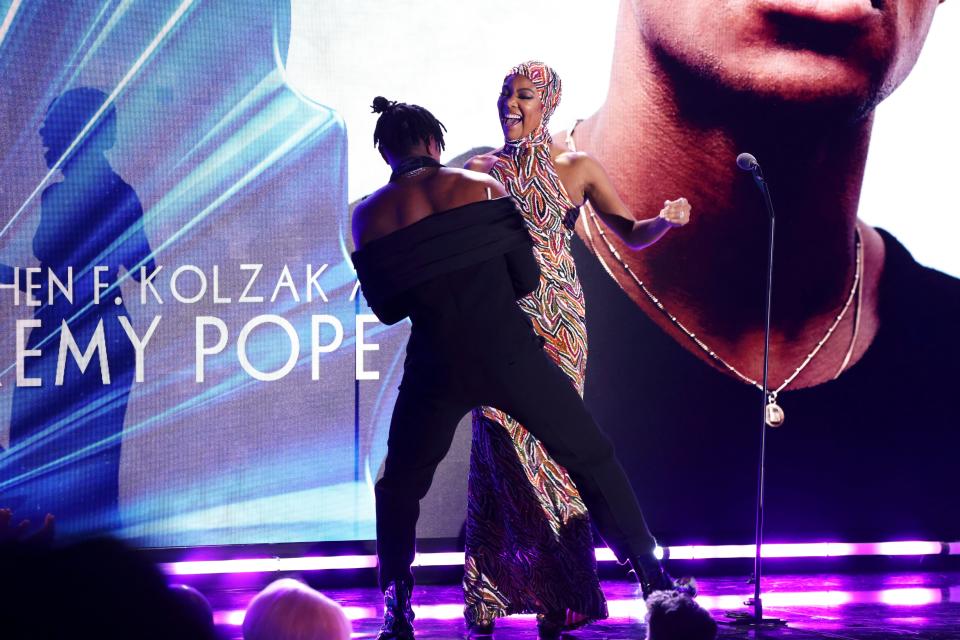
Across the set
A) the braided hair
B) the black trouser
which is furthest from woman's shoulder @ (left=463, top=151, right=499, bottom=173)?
the black trouser

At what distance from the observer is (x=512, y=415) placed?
3045 mm

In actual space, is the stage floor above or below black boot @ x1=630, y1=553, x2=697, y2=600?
below

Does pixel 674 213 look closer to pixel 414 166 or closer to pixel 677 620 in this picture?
pixel 414 166

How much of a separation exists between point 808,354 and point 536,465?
6.52 ft

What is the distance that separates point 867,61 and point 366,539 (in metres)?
3.02

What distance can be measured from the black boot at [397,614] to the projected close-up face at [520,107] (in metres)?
1.46

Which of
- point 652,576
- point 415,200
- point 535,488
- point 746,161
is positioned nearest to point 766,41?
point 746,161

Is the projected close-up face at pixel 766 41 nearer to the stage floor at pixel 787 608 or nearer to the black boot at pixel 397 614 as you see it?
the stage floor at pixel 787 608

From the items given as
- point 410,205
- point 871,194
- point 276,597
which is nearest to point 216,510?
point 410,205

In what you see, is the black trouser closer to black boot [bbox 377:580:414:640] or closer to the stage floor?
black boot [bbox 377:580:414:640]

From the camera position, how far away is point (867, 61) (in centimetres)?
471

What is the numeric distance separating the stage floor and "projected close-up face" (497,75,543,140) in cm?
163

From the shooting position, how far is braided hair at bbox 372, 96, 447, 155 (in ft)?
10.1

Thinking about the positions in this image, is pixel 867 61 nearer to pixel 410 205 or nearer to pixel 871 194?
pixel 871 194
